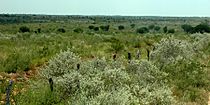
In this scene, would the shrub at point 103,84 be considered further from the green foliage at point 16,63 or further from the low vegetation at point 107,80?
the green foliage at point 16,63

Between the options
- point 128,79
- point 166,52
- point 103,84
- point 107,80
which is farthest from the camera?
point 166,52

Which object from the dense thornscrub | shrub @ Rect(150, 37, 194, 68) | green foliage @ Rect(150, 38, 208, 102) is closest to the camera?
the dense thornscrub

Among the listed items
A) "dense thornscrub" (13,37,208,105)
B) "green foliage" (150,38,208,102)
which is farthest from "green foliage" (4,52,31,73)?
"green foliage" (150,38,208,102)

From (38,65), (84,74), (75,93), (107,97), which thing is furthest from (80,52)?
(107,97)

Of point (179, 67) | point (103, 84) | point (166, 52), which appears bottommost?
point (179, 67)

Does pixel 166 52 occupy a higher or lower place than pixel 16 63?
higher

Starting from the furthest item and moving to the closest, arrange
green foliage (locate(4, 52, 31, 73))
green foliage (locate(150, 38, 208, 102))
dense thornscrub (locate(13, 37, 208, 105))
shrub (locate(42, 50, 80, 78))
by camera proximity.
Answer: green foliage (locate(4, 52, 31, 73)) < green foliage (locate(150, 38, 208, 102)) < shrub (locate(42, 50, 80, 78)) < dense thornscrub (locate(13, 37, 208, 105))

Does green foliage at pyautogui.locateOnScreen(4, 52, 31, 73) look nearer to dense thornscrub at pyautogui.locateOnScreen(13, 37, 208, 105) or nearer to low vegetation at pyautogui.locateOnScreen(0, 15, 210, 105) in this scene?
low vegetation at pyautogui.locateOnScreen(0, 15, 210, 105)

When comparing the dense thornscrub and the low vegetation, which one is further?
the low vegetation

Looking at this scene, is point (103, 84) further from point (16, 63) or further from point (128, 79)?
point (16, 63)

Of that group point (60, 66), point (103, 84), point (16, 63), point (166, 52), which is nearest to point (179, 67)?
point (166, 52)

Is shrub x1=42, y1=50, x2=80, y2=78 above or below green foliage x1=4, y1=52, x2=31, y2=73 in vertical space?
above

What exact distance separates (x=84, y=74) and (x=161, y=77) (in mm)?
4260

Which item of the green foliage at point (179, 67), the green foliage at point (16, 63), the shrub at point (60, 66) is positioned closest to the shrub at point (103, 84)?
the shrub at point (60, 66)
